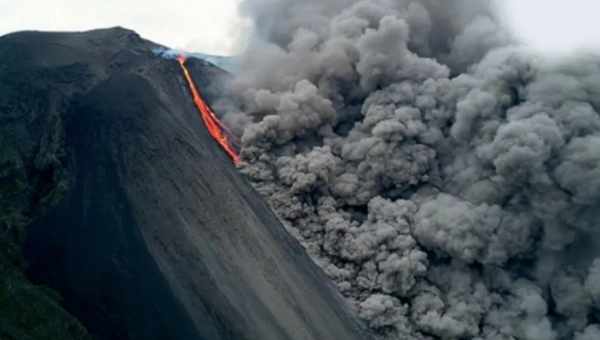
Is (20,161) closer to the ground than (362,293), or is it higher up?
higher up

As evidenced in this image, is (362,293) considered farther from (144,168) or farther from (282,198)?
(144,168)

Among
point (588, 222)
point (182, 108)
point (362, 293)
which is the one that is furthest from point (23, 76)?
point (588, 222)

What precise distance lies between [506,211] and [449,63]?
366 inches

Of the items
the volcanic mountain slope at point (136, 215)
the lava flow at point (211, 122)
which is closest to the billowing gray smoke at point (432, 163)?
the lava flow at point (211, 122)

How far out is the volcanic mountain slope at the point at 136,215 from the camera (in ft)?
63.8

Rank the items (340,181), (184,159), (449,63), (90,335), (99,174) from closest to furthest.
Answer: (90,335)
(99,174)
(184,159)
(340,181)
(449,63)

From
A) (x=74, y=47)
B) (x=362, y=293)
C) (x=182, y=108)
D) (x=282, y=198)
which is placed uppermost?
(x=74, y=47)

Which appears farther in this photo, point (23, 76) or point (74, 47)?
point (74, 47)

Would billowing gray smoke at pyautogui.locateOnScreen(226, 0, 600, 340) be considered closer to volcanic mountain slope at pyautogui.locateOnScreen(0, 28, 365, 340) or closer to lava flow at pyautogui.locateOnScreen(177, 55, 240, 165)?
lava flow at pyautogui.locateOnScreen(177, 55, 240, 165)

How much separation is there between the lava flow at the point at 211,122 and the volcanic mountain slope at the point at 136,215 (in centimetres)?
80

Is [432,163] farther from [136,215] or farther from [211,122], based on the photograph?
[136,215]

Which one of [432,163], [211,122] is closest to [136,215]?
[211,122]

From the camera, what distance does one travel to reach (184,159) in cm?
2417

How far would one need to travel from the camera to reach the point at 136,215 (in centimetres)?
2111
